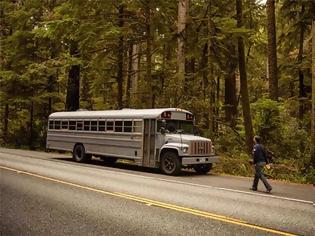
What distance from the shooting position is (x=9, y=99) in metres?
38.0

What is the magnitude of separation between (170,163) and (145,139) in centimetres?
199

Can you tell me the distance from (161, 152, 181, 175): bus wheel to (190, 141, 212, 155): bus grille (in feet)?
2.35

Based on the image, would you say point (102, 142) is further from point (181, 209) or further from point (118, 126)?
point (181, 209)

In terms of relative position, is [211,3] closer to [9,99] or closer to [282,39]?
[282,39]

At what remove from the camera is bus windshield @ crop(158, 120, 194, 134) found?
1961cm

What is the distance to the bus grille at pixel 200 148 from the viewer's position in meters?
18.5

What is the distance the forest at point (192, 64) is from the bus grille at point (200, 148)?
1349mm

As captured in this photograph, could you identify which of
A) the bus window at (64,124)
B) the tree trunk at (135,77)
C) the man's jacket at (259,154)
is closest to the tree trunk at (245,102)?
the tree trunk at (135,77)

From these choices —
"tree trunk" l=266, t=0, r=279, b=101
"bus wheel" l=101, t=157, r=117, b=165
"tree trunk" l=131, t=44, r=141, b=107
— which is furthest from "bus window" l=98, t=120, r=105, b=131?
"tree trunk" l=266, t=0, r=279, b=101

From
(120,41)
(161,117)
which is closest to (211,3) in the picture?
(120,41)

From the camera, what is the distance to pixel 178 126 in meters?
20.0

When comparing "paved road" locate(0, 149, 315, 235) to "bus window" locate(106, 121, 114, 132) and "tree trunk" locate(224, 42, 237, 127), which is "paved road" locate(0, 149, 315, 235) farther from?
"tree trunk" locate(224, 42, 237, 127)

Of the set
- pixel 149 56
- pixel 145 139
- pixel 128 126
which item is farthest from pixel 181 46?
pixel 145 139

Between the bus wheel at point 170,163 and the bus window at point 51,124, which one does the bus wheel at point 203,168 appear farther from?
the bus window at point 51,124
